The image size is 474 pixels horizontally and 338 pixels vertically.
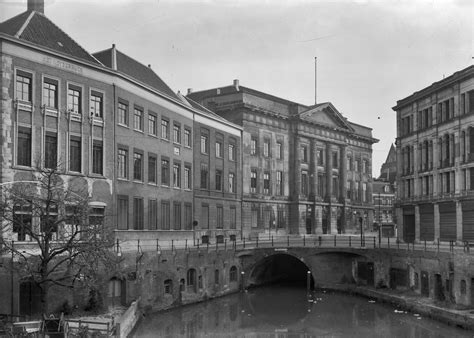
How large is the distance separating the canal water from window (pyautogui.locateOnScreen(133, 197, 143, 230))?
7329 mm

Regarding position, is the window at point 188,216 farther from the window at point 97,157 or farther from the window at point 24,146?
the window at point 24,146

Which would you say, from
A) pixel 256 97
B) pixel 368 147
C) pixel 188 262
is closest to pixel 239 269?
pixel 188 262

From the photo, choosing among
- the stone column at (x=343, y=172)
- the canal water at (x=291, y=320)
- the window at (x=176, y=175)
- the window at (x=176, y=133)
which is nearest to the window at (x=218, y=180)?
the window at (x=176, y=175)

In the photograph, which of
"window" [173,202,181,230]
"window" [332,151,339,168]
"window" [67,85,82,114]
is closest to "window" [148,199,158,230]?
"window" [173,202,181,230]

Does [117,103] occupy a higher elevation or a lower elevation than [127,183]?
higher

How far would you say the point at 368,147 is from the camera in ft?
290

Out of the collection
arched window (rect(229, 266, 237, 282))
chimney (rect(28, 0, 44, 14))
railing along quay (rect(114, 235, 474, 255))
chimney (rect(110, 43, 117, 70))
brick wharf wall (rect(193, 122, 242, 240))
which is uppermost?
chimney (rect(28, 0, 44, 14))

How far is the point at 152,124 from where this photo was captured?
46719 mm

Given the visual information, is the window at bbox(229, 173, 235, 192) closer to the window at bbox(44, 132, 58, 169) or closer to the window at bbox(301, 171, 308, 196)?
the window at bbox(301, 171, 308, 196)

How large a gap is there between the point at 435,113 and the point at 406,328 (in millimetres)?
29525

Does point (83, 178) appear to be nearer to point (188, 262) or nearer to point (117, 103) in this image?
point (117, 103)

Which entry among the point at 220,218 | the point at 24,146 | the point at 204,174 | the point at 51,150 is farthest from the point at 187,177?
the point at 24,146

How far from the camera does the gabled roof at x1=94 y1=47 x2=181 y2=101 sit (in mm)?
44500

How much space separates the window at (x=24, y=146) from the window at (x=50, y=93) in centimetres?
226
